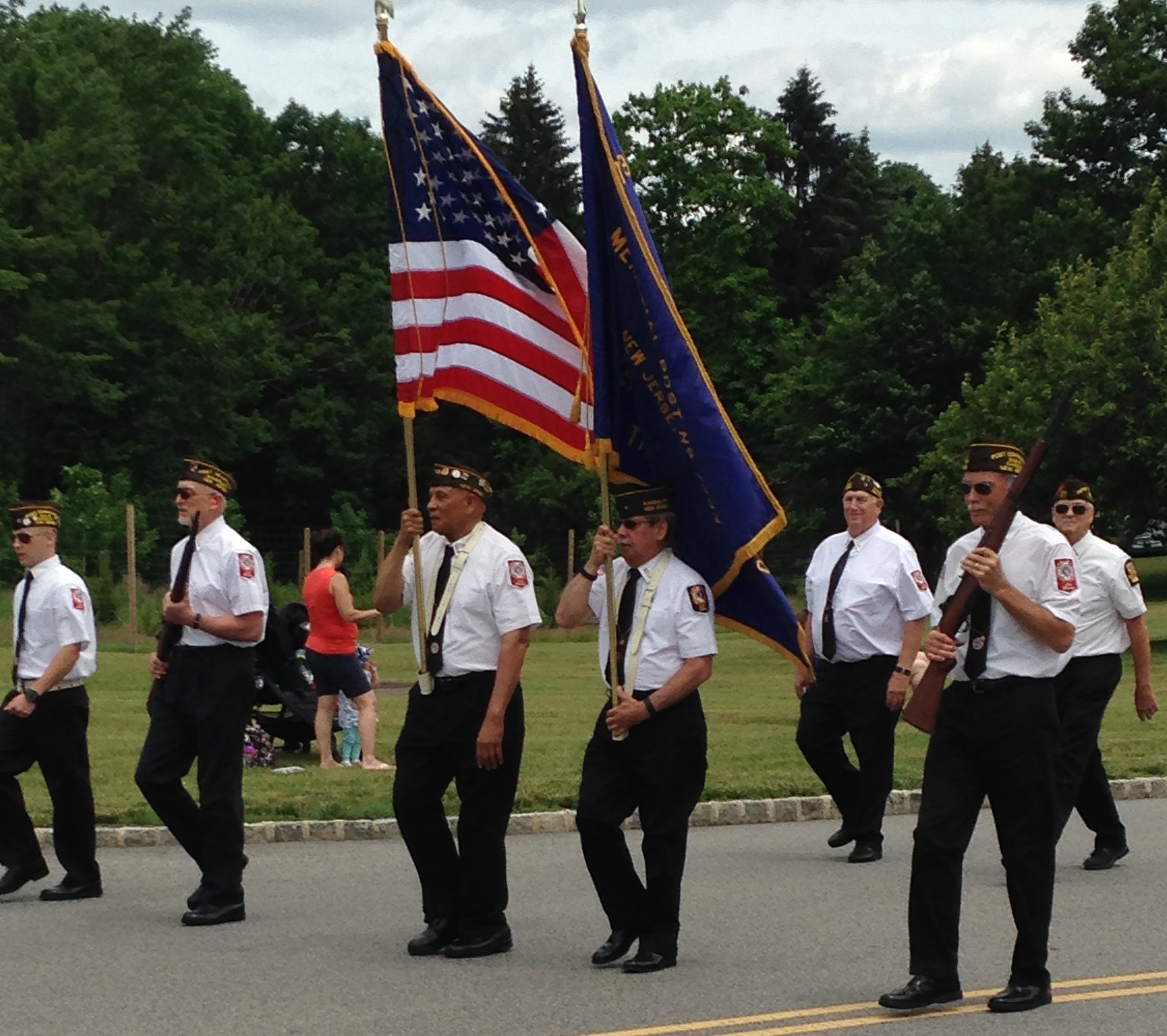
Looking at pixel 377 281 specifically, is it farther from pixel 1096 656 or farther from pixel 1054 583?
pixel 1054 583

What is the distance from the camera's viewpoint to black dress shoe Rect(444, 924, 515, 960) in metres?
9.21

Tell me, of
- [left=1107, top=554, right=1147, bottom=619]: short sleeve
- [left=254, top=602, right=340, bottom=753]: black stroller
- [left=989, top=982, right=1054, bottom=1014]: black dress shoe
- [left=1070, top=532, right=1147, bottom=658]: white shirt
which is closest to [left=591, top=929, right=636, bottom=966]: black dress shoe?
[left=989, top=982, right=1054, bottom=1014]: black dress shoe

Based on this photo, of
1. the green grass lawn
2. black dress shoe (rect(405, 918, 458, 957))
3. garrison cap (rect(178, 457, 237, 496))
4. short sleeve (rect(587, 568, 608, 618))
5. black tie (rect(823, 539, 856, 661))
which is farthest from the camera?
the green grass lawn

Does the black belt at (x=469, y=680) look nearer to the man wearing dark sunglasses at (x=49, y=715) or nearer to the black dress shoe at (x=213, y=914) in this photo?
the black dress shoe at (x=213, y=914)

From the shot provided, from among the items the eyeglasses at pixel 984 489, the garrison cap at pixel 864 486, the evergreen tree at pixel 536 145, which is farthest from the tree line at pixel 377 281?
the eyeglasses at pixel 984 489

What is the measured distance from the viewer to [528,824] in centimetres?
1365

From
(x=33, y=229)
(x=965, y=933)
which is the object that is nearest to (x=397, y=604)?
(x=965, y=933)

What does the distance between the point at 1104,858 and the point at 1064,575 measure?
427cm

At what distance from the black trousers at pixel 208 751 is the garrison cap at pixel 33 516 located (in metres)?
1.18

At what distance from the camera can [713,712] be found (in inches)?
879

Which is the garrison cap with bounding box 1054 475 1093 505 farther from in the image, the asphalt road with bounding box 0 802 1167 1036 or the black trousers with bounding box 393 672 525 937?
the black trousers with bounding box 393 672 525 937

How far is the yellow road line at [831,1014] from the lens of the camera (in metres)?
7.64

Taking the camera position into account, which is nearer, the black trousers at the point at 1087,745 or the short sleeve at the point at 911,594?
the black trousers at the point at 1087,745

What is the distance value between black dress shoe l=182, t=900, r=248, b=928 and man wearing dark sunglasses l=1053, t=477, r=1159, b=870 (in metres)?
4.15
